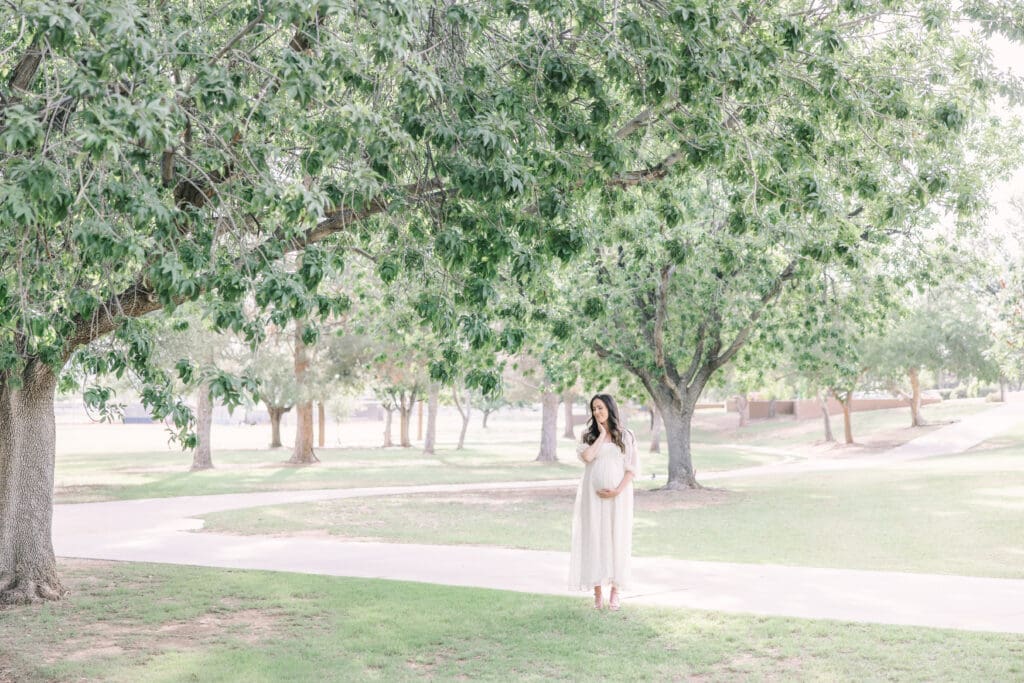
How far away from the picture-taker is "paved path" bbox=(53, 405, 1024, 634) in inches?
363

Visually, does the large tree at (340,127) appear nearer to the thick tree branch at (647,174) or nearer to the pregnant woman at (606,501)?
the thick tree branch at (647,174)

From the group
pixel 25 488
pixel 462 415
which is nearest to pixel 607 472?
pixel 25 488

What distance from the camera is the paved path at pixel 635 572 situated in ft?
30.2

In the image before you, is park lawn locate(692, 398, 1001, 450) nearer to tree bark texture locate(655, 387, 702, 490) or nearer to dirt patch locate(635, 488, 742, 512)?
tree bark texture locate(655, 387, 702, 490)

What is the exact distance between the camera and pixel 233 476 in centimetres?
3055

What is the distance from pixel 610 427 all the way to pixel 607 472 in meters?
0.41

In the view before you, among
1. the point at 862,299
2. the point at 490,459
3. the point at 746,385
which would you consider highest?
the point at 862,299

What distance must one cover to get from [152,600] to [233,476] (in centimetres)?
2059

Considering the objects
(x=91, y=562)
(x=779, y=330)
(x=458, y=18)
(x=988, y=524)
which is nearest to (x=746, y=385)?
(x=779, y=330)

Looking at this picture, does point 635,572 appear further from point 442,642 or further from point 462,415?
point 462,415

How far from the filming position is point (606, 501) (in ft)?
29.7

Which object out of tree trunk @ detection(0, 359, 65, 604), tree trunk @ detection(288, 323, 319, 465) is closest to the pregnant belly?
tree trunk @ detection(0, 359, 65, 604)

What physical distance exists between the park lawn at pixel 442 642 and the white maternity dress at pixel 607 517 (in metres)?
0.43

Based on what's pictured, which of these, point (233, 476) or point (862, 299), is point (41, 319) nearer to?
point (862, 299)
